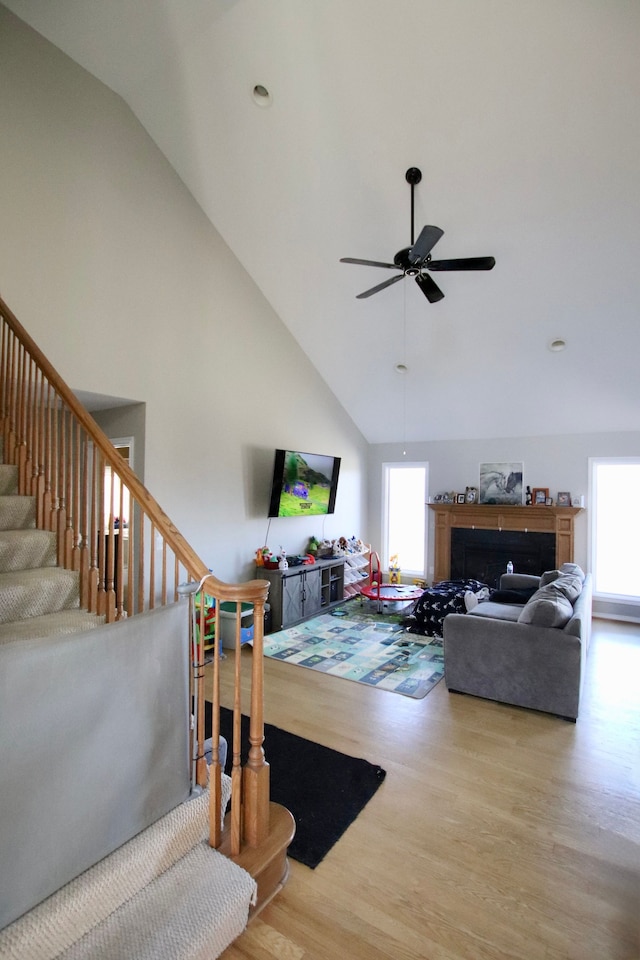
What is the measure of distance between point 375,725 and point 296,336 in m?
4.76

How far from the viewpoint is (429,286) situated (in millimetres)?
3688

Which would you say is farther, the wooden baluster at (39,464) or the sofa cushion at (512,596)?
the sofa cushion at (512,596)

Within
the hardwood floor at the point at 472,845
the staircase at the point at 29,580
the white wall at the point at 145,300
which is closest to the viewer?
the hardwood floor at the point at 472,845

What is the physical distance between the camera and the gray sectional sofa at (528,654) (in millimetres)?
3303

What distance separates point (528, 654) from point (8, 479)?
12.3ft

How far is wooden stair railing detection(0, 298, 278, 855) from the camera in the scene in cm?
179

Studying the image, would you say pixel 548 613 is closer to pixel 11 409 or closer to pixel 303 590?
pixel 303 590

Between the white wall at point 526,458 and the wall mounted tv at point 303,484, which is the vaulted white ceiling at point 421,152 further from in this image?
the wall mounted tv at point 303,484

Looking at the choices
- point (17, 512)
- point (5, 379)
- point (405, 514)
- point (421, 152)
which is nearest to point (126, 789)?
point (17, 512)

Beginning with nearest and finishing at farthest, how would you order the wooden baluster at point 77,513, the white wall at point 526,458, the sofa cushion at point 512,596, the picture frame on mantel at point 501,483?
the wooden baluster at point 77,513, the sofa cushion at point 512,596, the white wall at point 526,458, the picture frame on mantel at point 501,483

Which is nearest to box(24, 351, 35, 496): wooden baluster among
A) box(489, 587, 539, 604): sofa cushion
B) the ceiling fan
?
the ceiling fan

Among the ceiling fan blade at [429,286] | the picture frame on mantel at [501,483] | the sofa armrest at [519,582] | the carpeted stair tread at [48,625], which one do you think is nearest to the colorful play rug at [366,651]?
the sofa armrest at [519,582]

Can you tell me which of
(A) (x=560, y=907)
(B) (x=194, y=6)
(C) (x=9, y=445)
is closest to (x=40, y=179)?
(B) (x=194, y=6)

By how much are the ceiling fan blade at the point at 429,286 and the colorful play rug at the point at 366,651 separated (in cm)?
329
